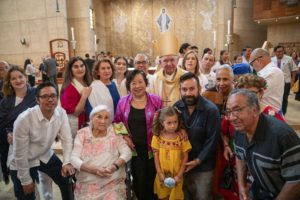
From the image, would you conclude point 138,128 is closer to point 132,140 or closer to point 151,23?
point 132,140

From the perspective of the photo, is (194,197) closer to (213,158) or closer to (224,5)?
(213,158)

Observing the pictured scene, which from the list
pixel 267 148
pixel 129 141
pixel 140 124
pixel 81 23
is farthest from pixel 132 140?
pixel 81 23

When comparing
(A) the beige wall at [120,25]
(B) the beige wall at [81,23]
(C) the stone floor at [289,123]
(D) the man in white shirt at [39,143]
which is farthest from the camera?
(B) the beige wall at [81,23]

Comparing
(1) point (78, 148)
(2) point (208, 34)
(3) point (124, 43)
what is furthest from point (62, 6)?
(1) point (78, 148)

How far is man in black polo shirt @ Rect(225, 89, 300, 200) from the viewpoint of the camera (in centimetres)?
146

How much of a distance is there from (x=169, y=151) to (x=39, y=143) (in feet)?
4.06

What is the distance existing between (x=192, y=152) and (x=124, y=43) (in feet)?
45.9

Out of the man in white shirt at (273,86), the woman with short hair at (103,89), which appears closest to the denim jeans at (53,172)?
the woman with short hair at (103,89)

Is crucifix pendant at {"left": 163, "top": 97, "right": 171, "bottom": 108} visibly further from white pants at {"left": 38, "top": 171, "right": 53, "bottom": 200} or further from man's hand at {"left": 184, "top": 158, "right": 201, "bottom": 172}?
white pants at {"left": 38, "top": 171, "right": 53, "bottom": 200}

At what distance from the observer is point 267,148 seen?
5.04ft

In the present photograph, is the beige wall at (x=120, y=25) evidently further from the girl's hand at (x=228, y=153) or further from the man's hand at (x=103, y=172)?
the girl's hand at (x=228, y=153)

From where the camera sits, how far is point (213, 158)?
2314mm

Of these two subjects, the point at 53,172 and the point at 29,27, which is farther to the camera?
the point at 29,27

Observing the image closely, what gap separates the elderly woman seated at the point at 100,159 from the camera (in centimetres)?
220
